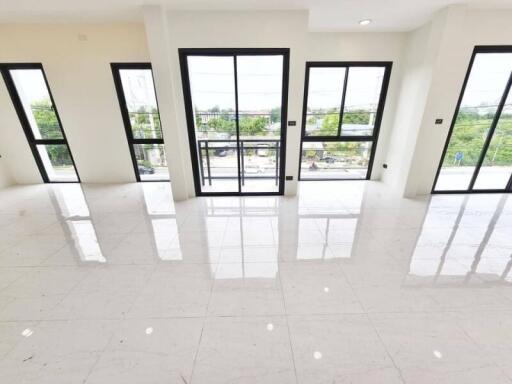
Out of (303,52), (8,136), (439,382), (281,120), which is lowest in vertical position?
(439,382)

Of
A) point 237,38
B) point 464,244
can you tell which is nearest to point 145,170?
point 237,38

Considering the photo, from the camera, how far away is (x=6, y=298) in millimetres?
1948

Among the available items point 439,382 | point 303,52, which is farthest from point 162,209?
point 439,382

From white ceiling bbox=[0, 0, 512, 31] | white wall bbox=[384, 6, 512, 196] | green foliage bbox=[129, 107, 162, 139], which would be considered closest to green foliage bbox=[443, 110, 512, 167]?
white wall bbox=[384, 6, 512, 196]

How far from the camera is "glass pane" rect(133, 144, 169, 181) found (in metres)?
4.65

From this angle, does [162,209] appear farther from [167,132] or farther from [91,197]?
[91,197]

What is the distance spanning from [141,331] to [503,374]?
245cm

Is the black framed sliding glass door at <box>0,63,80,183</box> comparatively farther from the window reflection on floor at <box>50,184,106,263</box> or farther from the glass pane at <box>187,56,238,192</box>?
the glass pane at <box>187,56,238,192</box>

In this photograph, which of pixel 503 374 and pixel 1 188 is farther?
pixel 1 188

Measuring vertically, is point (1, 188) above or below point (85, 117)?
below

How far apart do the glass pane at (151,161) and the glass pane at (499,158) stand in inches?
246

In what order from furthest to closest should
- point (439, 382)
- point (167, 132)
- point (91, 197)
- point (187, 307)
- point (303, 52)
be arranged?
point (91, 197) → point (167, 132) → point (303, 52) → point (187, 307) → point (439, 382)

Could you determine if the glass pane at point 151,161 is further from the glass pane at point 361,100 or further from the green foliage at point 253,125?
the glass pane at point 361,100

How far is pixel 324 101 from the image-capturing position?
4398 millimetres
